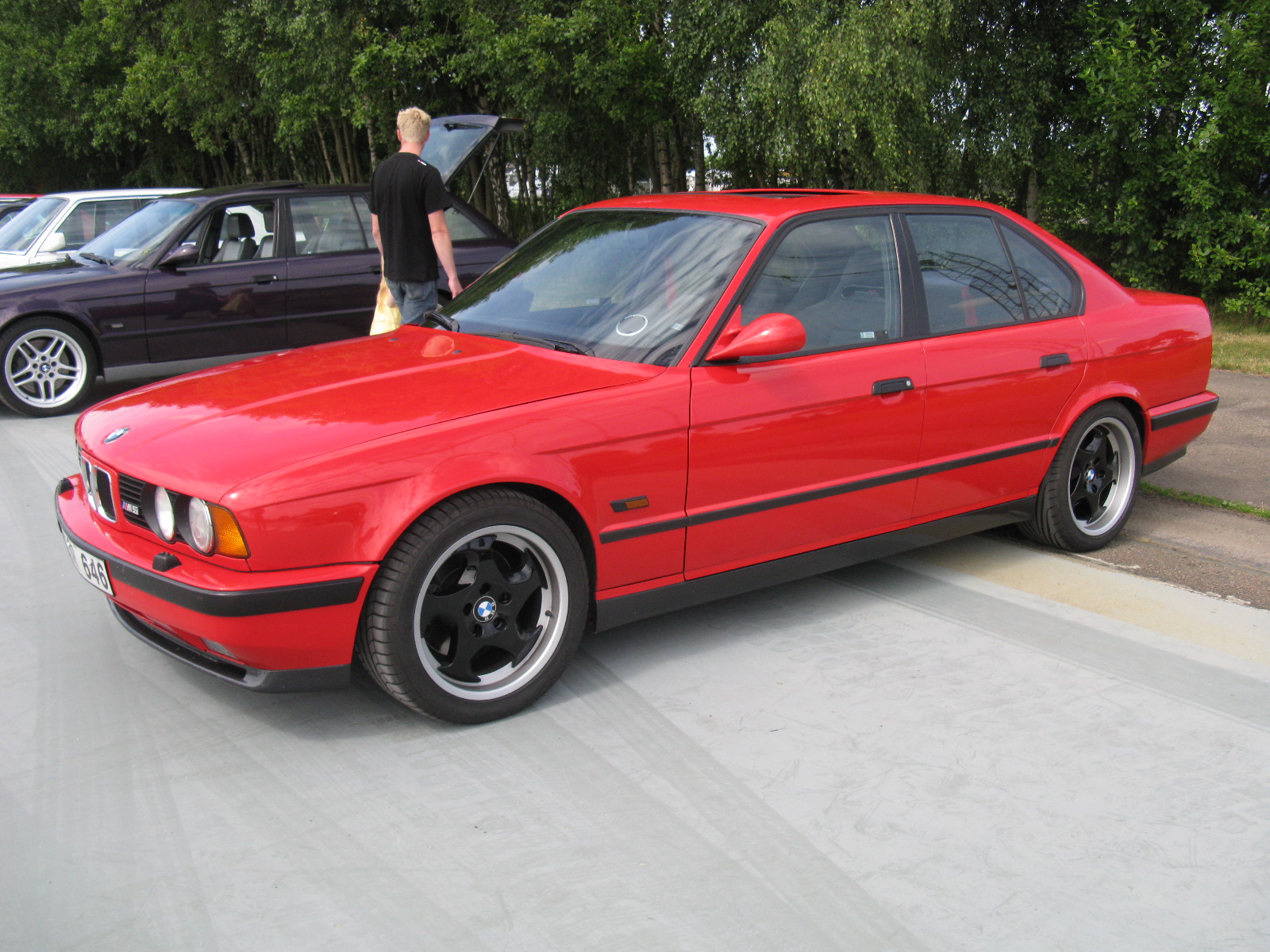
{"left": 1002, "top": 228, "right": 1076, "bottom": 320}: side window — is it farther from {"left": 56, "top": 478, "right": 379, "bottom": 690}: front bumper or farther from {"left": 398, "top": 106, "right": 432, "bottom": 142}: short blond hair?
{"left": 398, "top": 106, "right": 432, "bottom": 142}: short blond hair

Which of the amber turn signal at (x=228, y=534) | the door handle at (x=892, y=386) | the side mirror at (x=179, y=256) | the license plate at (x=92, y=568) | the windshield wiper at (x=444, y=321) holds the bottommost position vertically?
the license plate at (x=92, y=568)

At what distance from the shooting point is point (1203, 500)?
571 centimetres

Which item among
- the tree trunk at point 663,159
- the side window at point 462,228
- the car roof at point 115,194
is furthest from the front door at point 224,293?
the tree trunk at point 663,159

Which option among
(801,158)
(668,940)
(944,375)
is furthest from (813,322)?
(801,158)

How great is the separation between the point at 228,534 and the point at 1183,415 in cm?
430

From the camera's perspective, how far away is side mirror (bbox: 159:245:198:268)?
26.4 ft

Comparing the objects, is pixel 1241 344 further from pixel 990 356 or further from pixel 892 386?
pixel 892 386

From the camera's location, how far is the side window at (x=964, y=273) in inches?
169

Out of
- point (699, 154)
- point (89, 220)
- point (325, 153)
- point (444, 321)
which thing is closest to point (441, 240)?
point (444, 321)

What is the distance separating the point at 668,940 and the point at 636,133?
13.7m

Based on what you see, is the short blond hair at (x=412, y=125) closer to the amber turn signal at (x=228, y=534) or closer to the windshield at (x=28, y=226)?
the amber turn signal at (x=228, y=534)

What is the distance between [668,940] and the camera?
2.37 metres

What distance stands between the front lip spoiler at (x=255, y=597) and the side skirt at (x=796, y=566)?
874 millimetres

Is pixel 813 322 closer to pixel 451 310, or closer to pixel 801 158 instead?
pixel 451 310
